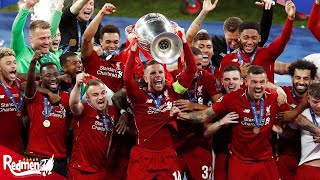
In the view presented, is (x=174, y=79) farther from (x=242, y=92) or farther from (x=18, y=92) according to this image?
(x=18, y=92)

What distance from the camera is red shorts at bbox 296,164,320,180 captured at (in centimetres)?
638

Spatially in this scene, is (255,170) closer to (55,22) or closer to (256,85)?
(256,85)

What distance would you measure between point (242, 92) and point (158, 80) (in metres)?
0.81

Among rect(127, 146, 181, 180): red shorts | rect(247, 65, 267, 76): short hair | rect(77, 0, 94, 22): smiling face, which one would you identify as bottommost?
rect(127, 146, 181, 180): red shorts

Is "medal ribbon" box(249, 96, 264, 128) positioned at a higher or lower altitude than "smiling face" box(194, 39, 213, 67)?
lower

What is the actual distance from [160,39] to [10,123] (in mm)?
1928

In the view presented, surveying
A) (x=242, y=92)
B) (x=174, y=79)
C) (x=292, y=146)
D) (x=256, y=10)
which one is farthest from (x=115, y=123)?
(x=256, y=10)

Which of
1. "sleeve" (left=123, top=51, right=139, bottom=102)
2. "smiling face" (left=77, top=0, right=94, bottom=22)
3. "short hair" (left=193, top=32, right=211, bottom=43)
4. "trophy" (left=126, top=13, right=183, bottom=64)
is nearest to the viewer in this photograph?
"trophy" (left=126, top=13, right=183, bottom=64)

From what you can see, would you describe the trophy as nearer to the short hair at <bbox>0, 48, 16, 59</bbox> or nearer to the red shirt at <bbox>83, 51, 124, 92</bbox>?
the red shirt at <bbox>83, 51, 124, 92</bbox>

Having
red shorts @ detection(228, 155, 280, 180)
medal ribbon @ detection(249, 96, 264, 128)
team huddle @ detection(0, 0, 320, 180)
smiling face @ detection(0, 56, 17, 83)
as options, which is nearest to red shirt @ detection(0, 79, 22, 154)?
team huddle @ detection(0, 0, 320, 180)

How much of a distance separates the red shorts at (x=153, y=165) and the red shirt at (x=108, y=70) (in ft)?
3.30

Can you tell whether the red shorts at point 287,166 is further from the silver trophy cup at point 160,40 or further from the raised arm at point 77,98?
the raised arm at point 77,98

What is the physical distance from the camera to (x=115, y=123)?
21.4 ft

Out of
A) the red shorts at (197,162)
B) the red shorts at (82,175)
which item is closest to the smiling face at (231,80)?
the red shorts at (197,162)
